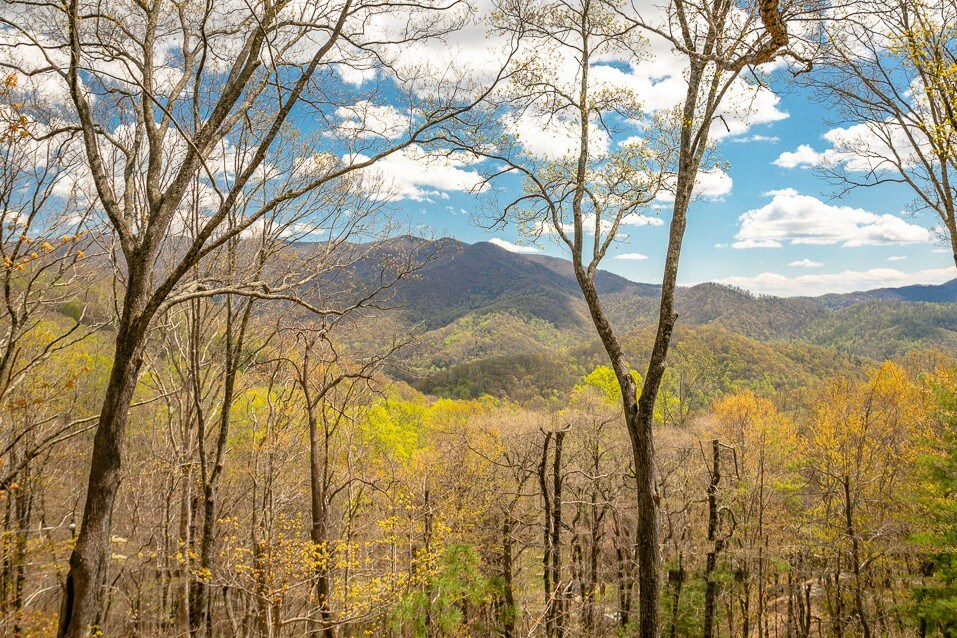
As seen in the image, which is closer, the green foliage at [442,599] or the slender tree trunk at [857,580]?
the green foliage at [442,599]

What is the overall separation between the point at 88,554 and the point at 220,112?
11.4ft

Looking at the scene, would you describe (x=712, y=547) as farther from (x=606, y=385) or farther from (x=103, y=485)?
(x=606, y=385)

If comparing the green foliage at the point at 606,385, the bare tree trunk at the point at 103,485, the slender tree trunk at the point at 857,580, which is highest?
the bare tree trunk at the point at 103,485

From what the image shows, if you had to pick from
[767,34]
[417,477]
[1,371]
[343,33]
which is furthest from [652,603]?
[417,477]

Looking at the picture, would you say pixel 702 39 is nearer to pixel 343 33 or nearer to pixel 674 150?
pixel 674 150

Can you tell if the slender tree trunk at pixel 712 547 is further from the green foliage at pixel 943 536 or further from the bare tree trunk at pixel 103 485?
the bare tree trunk at pixel 103 485

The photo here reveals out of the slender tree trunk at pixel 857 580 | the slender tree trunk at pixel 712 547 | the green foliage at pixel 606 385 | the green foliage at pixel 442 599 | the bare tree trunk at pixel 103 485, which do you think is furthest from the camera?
the green foliage at pixel 606 385

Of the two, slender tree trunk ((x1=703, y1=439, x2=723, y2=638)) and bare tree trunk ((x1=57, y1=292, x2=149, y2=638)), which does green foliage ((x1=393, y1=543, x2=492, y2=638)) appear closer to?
bare tree trunk ((x1=57, y1=292, x2=149, y2=638))

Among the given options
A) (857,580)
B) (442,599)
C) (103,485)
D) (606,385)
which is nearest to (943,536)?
(857,580)

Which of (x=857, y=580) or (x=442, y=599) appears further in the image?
(x=857, y=580)

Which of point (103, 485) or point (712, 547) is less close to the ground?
point (103, 485)

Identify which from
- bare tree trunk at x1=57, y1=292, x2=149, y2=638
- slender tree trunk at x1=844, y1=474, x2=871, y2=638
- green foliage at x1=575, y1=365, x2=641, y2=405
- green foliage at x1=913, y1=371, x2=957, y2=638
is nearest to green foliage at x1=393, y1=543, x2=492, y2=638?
bare tree trunk at x1=57, y1=292, x2=149, y2=638

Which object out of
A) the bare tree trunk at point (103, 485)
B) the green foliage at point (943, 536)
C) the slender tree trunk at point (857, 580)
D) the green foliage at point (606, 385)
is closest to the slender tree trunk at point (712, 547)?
the slender tree trunk at point (857, 580)

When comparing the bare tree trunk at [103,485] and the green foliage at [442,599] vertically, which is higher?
the bare tree trunk at [103,485]
